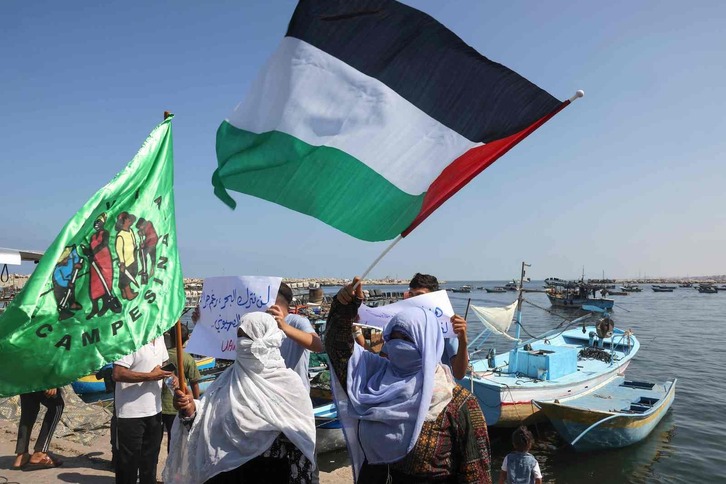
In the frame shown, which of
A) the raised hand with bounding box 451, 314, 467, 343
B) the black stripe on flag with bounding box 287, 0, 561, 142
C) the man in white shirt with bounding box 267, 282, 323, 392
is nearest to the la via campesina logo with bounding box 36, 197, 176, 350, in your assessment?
the man in white shirt with bounding box 267, 282, 323, 392

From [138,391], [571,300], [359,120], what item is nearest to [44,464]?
[138,391]

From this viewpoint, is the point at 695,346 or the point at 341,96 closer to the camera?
the point at 341,96

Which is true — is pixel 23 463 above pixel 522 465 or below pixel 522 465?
below

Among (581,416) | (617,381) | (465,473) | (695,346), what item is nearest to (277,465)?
(465,473)

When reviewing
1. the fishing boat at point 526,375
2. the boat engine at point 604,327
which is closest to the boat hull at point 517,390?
the fishing boat at point 526,375

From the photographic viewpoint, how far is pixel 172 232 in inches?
130

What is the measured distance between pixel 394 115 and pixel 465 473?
245 cm

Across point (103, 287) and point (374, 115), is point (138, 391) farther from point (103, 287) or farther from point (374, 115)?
point (374, 115)

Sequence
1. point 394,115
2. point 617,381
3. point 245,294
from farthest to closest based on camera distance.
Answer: point 617,381
point 245,294
point 394,115

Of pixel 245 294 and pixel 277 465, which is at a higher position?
pixel 245 294

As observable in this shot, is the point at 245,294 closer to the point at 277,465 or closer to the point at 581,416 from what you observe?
the point at 277,465

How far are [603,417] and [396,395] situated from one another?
30.9ft

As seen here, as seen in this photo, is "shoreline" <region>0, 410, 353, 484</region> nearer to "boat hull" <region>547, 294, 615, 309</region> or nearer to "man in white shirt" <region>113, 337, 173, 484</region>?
"man in white shirt" <region>113, 337, 173, 484</region>

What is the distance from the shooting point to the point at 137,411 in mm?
3998
